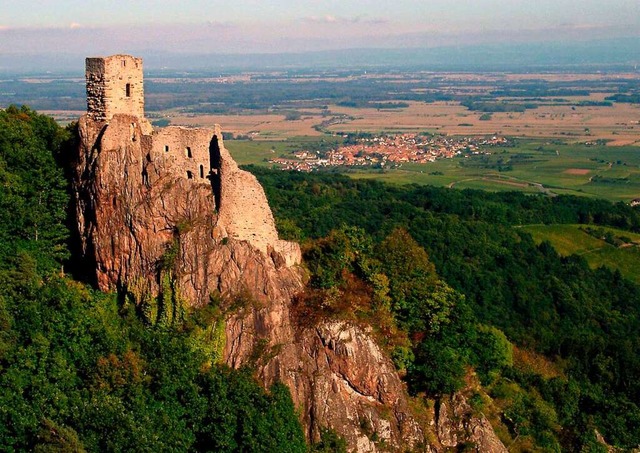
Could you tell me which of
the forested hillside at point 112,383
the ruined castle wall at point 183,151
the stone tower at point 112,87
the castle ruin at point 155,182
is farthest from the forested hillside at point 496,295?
the stone tower at point 112,87

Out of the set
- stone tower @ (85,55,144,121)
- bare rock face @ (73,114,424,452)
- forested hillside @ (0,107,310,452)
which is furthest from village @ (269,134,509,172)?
forested hillside @ (0,107,310,452)

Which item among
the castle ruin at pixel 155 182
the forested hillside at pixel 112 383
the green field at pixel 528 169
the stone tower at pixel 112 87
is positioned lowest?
the green field at pixel 528 169

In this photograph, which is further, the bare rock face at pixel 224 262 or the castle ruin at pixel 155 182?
the castle ruin at pixel 155 182

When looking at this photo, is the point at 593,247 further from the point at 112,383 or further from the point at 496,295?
the point at 112,383

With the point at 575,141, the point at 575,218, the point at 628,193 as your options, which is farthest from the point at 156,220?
the point at 575,141

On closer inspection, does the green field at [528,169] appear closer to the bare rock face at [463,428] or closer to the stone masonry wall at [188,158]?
the bare rock face at [463,428]

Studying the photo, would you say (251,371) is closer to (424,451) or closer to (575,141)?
(424,451)
